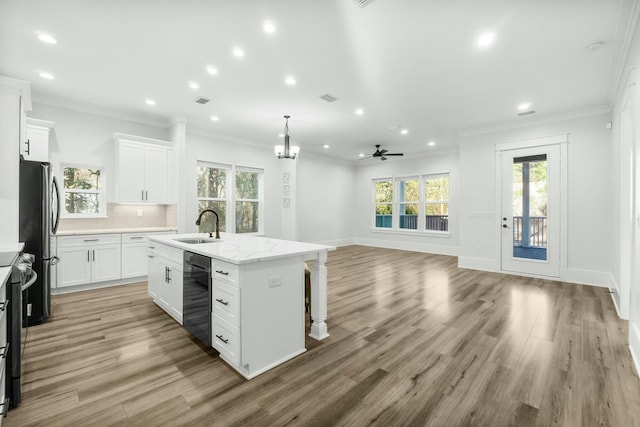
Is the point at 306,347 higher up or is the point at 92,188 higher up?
the point at 92,188

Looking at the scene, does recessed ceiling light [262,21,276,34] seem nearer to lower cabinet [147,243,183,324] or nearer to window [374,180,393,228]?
lower cabinet [147,243,183,324]

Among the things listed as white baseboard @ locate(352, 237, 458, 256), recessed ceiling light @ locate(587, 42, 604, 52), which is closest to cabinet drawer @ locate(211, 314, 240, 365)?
recessed ceiling light @ locate(587, 42, 604, 52)

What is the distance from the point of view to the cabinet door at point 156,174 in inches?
197

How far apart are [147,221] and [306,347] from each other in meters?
4.31

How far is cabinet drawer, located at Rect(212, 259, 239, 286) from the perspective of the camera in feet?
6.79

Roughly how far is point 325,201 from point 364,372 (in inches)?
273

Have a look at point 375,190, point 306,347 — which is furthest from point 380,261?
point 306,347

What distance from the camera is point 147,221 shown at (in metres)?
5.32

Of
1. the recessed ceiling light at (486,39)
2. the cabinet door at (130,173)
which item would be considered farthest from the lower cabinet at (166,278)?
the recessed ceiling light at (486,39)

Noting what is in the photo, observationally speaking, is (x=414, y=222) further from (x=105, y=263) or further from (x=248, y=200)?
(x=105, y=263)

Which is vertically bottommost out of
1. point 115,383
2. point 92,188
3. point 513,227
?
point 115,383

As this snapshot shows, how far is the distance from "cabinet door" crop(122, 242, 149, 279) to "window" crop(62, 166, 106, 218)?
Result: 2.81 ft

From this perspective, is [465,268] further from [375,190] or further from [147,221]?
[147,221]

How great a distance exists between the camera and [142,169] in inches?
195
